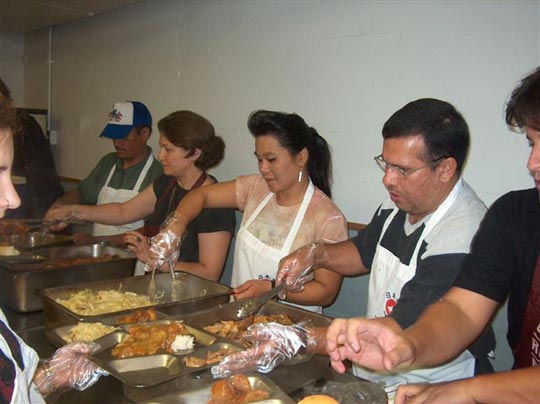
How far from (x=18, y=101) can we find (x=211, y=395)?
541 centimetres

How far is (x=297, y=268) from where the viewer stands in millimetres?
2062

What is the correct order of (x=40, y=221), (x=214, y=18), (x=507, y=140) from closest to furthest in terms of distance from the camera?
(x=507, y=140), (x=40, y=221), (x=214, y=18)

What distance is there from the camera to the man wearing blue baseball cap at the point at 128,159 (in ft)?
11.0

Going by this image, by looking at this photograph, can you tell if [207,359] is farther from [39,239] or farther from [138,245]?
[39,239]

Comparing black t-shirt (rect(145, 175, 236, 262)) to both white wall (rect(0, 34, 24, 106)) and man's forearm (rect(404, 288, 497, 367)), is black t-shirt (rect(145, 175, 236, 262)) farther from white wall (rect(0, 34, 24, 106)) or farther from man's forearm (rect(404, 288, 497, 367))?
white wall (rect(0, 34, 24, 106))

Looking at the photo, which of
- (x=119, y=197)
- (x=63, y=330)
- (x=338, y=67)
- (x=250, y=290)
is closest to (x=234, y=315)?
(x=250, y=290)

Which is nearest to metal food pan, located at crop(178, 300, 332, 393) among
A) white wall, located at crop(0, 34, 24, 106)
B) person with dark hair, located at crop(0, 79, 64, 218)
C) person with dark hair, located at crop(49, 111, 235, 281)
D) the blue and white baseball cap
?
person with dark hair, located at crop(49, 111, 235, 281)

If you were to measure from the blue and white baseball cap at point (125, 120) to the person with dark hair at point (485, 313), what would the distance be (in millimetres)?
2431

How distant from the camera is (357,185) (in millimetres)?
2693

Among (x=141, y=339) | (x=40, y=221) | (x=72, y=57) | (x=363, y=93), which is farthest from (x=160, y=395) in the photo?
(x=72, y=57)

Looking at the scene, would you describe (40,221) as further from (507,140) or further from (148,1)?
(507,140)

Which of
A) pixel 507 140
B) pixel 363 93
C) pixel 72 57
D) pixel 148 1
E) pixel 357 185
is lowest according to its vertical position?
pixel 357 185

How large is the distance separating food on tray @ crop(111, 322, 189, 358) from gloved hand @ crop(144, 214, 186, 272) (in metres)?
0.64

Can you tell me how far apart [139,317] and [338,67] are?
1.68 metres
